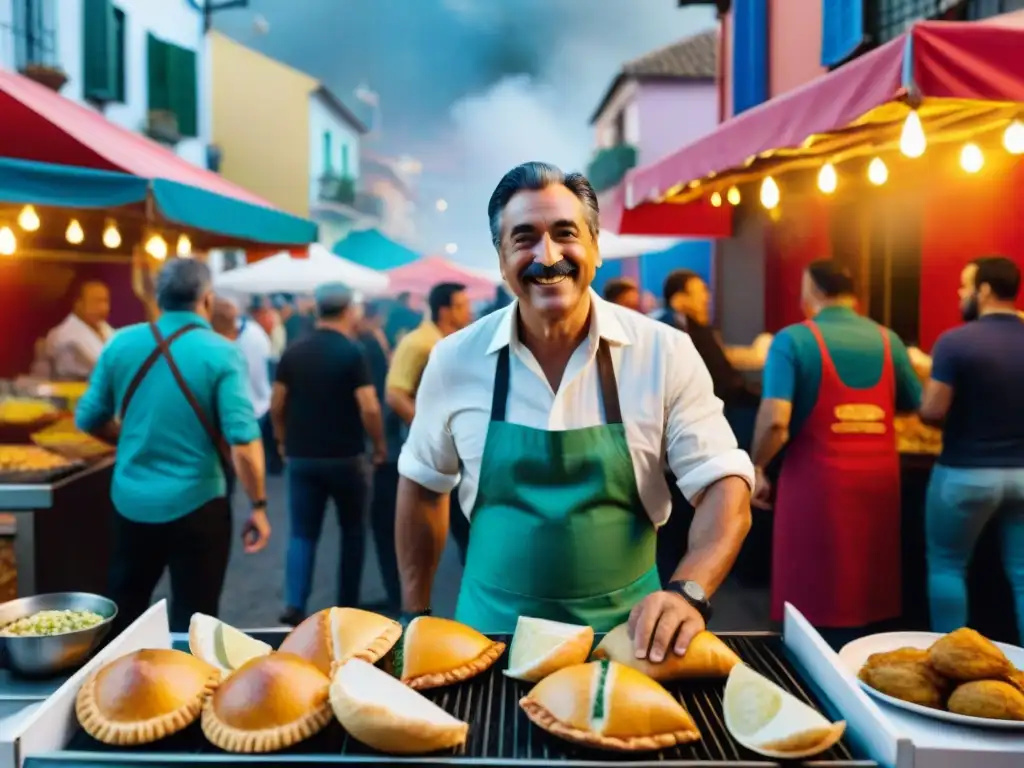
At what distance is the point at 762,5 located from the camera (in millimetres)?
9477

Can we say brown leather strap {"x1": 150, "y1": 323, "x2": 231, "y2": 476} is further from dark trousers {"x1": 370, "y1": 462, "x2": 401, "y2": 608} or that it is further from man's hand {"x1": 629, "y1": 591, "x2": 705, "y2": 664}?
man's hand {"x1": 629, "y1": 591, "x2": 705, "y2": 664}

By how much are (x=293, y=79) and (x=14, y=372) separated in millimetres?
20101

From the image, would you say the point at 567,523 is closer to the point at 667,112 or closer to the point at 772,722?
the point at 772,722

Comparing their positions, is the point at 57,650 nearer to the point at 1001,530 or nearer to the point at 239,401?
the point at 239,401

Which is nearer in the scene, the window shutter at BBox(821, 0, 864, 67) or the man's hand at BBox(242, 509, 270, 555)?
the man's hand at BBox(242, 509, 270, 555)

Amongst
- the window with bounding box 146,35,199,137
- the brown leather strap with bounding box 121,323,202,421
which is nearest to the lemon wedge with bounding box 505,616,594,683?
the brown leather strap with bounding box 121,323,202,421

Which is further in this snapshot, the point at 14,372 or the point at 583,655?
the point at 14,372

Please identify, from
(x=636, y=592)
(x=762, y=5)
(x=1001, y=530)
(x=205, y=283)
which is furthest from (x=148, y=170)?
(x=762, y=5)

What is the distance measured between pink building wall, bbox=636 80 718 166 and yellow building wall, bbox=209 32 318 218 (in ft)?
34.6

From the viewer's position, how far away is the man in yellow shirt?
516 centimetres

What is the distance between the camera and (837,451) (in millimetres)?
4234

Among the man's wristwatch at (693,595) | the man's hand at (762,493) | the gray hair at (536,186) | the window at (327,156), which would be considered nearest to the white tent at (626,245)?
the man's hand at (762,493)

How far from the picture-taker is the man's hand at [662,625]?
1570 millimetres

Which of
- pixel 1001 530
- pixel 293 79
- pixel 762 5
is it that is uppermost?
pixel 293 79
